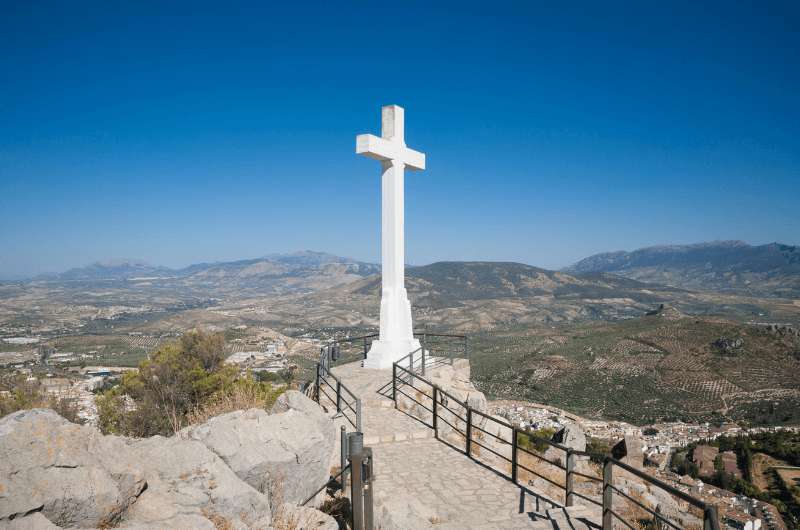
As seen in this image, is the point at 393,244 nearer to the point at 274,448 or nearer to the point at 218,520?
the point at 274,448

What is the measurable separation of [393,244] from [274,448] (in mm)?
8165

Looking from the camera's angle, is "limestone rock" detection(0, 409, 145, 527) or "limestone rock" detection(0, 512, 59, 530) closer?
"limestone rock" detection(0, 512, 59, 530)

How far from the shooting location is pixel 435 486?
7840 millimetres

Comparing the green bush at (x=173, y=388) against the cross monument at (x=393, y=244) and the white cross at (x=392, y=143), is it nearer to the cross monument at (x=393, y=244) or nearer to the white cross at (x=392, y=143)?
the cross monument at (x=393, y=244)

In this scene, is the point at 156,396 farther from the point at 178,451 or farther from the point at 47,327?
the point at 47,327

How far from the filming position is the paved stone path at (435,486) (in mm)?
6371

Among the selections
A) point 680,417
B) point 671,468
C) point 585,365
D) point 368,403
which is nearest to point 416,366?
point 368,403

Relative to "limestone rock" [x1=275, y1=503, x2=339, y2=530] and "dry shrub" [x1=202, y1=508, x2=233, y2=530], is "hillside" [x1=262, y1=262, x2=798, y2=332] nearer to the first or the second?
"limestone rock" [x1=275, y1=503, x2=339, y2=530]

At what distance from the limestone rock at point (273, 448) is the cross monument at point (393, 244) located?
7085mm

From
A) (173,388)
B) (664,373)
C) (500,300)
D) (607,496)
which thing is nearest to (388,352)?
(173,388)

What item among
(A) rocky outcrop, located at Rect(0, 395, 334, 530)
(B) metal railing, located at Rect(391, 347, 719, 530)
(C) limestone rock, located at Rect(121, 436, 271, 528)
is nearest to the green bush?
(B) metal railing, located at Rect(391, 347, 719, 530)

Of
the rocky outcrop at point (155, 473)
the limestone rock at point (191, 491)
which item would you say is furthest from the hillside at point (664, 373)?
the limestone rock at point (191, 491)

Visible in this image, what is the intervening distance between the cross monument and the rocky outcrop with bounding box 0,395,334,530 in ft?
24.1

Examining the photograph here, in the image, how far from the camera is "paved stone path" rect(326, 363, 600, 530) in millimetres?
6371
